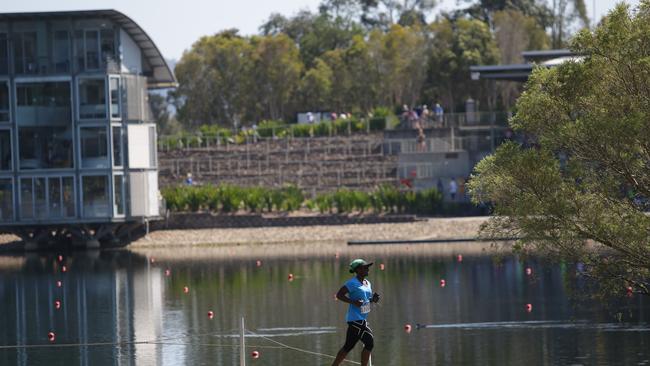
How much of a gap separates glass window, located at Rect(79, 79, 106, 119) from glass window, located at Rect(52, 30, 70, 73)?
1.20 meters

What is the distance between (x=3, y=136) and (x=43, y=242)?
559 cm

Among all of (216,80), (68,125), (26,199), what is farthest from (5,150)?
(216,80)

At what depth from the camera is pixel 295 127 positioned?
8712 cm

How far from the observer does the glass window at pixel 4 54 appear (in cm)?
6519

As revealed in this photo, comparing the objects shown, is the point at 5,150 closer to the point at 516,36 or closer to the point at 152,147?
the point at 152,147

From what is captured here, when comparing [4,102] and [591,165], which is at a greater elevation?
[4,102]

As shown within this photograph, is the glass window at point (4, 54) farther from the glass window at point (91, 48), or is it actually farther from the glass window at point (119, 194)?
the glass window at point (119, 194)

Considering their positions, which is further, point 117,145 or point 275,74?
point 275,74

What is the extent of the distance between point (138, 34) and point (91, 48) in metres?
2.75

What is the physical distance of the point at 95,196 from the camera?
64688mm

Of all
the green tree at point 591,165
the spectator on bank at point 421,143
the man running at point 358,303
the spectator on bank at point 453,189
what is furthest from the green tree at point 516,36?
the man running at point 358,303

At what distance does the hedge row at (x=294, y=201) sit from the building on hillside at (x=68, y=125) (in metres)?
3.94

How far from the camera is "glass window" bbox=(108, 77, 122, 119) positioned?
65.0m

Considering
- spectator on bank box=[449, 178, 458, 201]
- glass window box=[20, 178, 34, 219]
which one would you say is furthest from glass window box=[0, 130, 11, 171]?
spectator on bank box=[449, 178, 458, 201]
